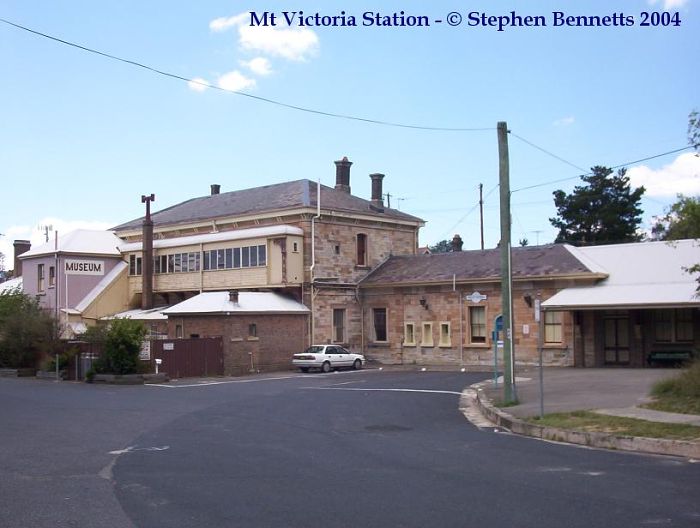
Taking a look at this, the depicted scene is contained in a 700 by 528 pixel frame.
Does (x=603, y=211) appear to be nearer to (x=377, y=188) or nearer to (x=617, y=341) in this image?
(x=377, y=188)

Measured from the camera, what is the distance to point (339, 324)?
4400 cm

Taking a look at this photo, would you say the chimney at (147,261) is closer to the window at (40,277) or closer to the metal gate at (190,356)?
the window at (40,277)

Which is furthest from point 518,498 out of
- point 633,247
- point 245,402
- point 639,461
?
point 633,247

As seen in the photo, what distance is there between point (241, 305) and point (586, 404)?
75.4ft

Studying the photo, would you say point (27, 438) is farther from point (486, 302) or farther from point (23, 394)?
point (486, 302)

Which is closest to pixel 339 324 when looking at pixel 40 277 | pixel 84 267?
pixel 84 267

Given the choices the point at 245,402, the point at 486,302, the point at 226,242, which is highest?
the point at 226,242

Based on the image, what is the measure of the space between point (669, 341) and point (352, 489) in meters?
26.8

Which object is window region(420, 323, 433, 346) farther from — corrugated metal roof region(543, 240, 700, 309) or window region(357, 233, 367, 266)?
corrugated metal roof region(543, 240, 700, 309)

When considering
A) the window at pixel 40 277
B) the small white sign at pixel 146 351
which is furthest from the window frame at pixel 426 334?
the window at pixel 40 277

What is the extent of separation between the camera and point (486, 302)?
39.4 meters

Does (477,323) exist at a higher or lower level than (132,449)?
higher

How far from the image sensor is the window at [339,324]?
144 feet

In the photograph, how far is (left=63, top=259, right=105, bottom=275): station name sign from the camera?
48.6 metres
